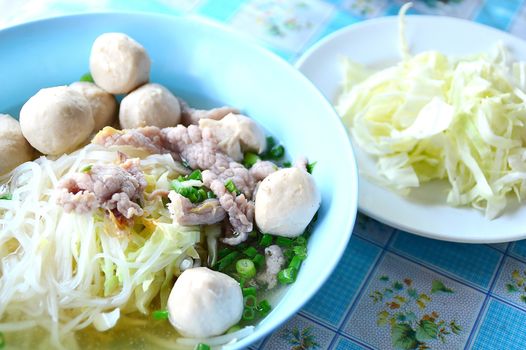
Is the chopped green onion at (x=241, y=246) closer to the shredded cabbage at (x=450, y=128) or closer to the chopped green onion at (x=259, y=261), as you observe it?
the chopped green onion at (x=259, y=261)

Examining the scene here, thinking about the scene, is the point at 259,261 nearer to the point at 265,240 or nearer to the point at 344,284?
the point at 265,240

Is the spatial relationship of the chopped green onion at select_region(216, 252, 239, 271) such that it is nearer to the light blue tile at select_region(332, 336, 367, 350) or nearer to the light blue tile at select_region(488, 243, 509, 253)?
the light blue tile at select_region(332, 336, 367, 350)

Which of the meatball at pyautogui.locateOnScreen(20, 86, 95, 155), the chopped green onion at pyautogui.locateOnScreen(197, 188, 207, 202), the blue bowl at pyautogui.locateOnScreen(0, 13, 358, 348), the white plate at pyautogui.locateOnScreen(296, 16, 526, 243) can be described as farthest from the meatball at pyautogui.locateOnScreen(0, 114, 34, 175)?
the white plate at pyautogui.locateOnScreen(296, 16, 526, 243)

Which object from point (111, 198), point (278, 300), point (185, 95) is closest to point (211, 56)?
point (185, 95)

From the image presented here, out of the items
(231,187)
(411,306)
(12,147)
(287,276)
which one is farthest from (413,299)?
(12,147)

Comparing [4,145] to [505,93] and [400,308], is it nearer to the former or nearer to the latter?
[400,308]
